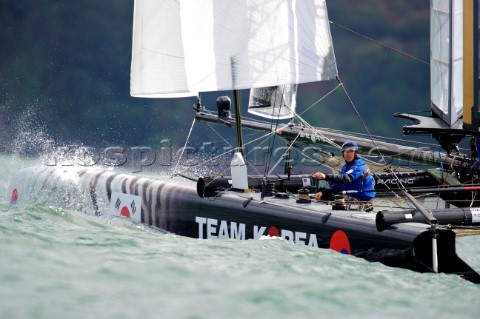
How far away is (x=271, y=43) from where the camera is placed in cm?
644

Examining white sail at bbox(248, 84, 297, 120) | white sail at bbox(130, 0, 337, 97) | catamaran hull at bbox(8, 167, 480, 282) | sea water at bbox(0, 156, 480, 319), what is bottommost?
sea water at bbox(0, 156, 480, 319)

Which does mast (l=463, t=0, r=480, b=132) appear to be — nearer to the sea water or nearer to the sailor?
the sailor

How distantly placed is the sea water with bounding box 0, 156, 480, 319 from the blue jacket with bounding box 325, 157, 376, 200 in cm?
82

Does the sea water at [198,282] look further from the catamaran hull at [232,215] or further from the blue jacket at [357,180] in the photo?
the blue jacket at [357,180]

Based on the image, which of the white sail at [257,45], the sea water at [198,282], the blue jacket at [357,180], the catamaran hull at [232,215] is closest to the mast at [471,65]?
the blue jacket at [357,180]

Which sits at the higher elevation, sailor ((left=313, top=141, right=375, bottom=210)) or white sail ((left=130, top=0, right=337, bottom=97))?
white sail ((left=130, top=0, right=337, bottom=97))

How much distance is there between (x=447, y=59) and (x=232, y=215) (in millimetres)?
2777

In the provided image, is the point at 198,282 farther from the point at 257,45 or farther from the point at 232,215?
the point at 257,45

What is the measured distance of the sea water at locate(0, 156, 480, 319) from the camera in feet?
12.1

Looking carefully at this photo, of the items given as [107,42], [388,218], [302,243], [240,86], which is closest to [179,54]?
[240,86]

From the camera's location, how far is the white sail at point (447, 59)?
700 cm

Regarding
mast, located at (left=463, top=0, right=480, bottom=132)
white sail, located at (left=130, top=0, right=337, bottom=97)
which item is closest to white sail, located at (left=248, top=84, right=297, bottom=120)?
white sail, located at (left=130, top=0, right=337, bottom=97)

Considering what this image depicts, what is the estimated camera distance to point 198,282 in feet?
13.7

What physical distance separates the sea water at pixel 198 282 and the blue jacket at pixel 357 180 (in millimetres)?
817
